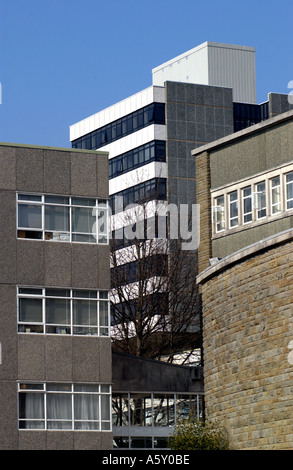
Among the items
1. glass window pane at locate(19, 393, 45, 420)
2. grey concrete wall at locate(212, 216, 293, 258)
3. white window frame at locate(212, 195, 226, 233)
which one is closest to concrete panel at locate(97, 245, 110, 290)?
glass window pane at locate(19, 393, 45, 420)

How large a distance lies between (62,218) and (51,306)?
321cm

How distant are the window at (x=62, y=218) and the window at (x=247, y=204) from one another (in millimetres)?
6377

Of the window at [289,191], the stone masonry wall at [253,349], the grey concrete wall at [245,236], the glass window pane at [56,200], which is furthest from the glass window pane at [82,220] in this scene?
the window at [289,191]

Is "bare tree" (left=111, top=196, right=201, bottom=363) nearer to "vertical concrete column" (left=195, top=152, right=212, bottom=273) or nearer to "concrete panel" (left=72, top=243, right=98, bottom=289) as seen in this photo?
"vertical concrete column" (left=195, top=152, right=212, bottom=273)

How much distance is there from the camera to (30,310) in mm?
41719

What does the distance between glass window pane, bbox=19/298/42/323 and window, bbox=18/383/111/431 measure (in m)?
2.26

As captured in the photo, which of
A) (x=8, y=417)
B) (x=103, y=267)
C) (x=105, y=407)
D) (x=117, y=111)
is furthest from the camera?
(x=117, y=111)

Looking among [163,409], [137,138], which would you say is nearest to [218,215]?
[163,409]

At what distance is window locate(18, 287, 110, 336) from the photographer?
41.7m

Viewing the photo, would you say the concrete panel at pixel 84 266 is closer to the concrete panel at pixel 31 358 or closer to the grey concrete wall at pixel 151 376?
the concrete panel at pixel 31 358

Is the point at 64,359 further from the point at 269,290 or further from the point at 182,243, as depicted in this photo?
the point at 182,243

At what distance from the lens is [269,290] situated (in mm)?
35125

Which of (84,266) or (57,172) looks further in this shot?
(57,172)

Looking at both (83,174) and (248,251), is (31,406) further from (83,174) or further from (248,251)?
(248,251)
